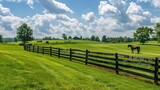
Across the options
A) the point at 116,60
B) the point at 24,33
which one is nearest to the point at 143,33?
the point at 24,33

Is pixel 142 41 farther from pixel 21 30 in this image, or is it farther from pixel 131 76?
pixel 131 76

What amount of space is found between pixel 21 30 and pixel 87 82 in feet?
418

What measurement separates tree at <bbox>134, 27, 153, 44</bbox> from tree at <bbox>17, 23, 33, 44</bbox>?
5325 cm

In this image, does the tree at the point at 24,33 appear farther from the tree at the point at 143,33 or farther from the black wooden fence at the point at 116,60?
the black wooden fence at the point at 116,60

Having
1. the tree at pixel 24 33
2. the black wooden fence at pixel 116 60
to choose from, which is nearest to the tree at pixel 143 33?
the tree at pixel 24 33

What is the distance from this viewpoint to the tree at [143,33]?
134 meters

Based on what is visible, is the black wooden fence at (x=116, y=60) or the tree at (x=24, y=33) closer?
the black wooden fence at (x=116, y=60)

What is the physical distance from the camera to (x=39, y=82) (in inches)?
520

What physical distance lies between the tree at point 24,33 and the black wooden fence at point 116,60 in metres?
81.1

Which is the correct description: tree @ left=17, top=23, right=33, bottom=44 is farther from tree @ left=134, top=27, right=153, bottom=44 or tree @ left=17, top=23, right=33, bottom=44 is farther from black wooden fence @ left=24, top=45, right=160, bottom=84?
black wooden fence @ left=24, top=45, right=160, bottom=84

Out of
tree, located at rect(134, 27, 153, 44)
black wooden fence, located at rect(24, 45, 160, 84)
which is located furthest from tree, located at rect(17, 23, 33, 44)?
black wooden fence, located at rect(24, 45, 160, 84)

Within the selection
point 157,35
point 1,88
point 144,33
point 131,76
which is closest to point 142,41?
point 144,33

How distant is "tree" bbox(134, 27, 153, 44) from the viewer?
13375cm

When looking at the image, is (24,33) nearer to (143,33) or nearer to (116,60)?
(143,33)
